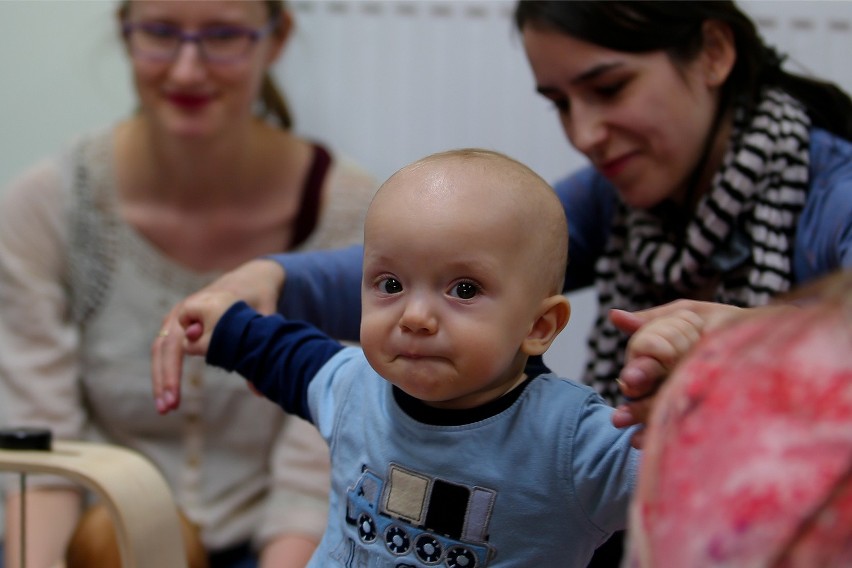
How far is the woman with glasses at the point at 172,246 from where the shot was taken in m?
1.59

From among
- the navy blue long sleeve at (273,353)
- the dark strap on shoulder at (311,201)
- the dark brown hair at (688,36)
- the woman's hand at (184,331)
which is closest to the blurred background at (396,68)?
the dark strap on shoulder at (311,201)

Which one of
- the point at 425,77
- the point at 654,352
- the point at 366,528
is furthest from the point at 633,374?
the point at 425,77

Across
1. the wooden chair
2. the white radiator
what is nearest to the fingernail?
the wooden chair

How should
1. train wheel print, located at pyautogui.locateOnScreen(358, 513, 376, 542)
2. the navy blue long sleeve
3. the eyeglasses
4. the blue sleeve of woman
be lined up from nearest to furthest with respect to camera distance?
1. train wheel print, located at pyautogui.locateOnScreen(358, 513, 376, 542)
2. the navy blue long sleeve
3. the blue sleeve of woman
4. the eyeglasses

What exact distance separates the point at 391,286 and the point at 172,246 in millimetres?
1026

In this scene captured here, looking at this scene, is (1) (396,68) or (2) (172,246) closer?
(2) (172,246)

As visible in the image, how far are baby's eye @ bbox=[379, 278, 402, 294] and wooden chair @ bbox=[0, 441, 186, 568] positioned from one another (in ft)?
1.16

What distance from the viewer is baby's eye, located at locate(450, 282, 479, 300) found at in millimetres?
722

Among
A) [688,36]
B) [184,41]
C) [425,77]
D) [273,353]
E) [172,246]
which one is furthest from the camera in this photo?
[425,77]

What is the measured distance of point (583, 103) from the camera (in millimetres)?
1202

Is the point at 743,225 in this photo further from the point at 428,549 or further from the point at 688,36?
the point at 428,549

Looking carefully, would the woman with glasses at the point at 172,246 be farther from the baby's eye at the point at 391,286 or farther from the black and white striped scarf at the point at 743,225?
the baby's eye at the point at 391,286

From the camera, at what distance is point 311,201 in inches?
66.9

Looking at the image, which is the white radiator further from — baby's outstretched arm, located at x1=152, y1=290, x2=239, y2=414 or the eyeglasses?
baby's outstretched arm, located at x1=152, y1=290, x2=239, y2=414
